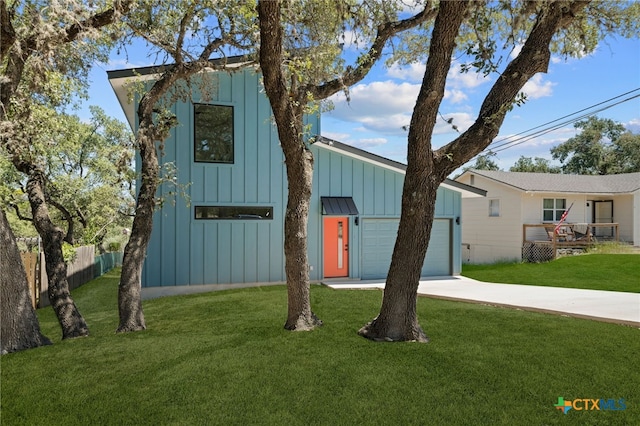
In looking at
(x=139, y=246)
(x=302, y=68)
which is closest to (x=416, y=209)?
(x=302, y=68)

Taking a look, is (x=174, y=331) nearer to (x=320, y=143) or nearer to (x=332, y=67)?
(x=332, y=67)

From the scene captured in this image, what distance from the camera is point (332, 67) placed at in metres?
7.10

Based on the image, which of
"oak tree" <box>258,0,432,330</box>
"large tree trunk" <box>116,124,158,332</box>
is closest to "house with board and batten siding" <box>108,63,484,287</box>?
"large tree trunk" <box>116,124,158,332</box>

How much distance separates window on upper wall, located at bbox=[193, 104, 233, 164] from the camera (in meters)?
11.1

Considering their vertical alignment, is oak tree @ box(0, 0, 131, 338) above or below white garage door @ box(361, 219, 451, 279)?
above

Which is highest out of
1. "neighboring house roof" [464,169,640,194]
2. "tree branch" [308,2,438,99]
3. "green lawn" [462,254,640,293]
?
"tree branch" [308,2,438,99]

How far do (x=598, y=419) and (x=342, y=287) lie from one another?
7558mm

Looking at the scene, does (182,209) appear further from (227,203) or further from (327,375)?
(327,375)

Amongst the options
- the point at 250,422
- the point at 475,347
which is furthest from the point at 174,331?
the point at 475,347

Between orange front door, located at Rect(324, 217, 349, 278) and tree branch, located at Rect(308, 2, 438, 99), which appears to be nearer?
tree branch, located at Rect(308, 2, 438, 99)

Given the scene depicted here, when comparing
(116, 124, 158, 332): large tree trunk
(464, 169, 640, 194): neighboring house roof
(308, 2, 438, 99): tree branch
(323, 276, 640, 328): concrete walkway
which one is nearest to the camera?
(308, 2, 438, 99): tree branch

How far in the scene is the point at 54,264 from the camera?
622cm

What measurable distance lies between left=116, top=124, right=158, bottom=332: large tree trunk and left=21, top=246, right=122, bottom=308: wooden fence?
1412 millimetres

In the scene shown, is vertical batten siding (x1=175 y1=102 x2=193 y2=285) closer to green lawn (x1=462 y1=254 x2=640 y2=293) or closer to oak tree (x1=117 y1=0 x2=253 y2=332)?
oak tree (x1=117 y1=0 x2=253 y2=332)
